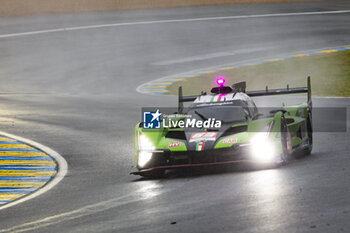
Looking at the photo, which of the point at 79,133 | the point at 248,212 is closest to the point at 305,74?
the point at 79,133

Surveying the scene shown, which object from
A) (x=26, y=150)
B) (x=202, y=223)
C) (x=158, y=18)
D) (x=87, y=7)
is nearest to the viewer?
(x=202, y=223)

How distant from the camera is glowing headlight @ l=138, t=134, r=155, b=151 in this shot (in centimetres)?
1314

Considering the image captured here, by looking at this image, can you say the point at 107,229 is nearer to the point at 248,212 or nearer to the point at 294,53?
the point at 248,212

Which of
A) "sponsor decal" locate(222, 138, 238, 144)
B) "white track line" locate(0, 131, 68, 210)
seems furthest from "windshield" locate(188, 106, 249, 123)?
"white track line" locate(0, 131, 68, 210)

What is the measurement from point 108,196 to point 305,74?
1962 centimetres

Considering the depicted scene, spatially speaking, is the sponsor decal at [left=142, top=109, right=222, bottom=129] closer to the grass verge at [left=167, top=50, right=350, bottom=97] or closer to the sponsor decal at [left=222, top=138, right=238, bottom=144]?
the sponsor decal at [left=222, top=138, right=238, bottom=144]

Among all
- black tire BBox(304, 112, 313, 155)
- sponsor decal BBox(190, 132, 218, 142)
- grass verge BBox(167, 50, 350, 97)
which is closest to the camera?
sponsor decal BBox(190, 132, 218, 142)

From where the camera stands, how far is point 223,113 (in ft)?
45.3

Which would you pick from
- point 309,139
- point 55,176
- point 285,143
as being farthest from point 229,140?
point 55,176

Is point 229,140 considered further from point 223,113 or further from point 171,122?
point 171,122

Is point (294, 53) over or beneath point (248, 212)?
over

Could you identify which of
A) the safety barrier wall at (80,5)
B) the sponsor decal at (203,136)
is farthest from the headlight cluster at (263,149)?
the safety barrier wall at (80,5)

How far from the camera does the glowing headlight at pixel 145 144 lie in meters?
13.1

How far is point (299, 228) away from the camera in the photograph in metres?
8.36
